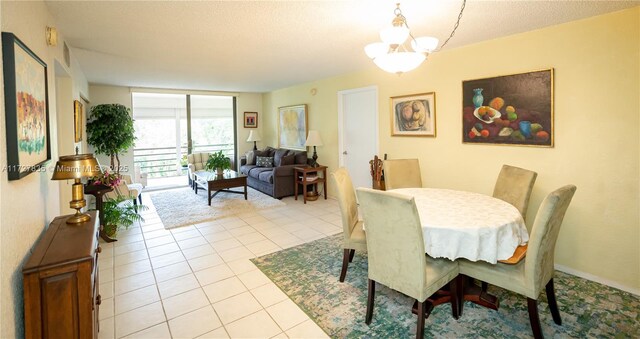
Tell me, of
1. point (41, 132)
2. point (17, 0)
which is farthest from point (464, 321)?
point (17, 0)

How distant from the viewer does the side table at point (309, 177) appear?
557 centimetres

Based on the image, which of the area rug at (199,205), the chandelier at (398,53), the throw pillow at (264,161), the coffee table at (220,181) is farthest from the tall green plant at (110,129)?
the chandelier at (398,53)

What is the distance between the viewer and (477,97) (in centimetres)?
340

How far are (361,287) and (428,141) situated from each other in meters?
2.20

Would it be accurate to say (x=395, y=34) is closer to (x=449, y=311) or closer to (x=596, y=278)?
(x=449, y=311)

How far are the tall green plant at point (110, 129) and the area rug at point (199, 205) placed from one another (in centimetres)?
114

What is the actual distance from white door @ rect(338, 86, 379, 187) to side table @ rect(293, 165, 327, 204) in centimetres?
47

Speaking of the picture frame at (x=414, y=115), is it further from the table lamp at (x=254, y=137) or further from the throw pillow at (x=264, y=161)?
the table lamp at (x=254, y=137)

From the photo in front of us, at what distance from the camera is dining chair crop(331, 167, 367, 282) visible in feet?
8.55

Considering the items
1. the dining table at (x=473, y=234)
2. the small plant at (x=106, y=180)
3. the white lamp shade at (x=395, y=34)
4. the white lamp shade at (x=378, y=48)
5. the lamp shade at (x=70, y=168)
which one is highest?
the white lamp shade at (x=395, y=34)

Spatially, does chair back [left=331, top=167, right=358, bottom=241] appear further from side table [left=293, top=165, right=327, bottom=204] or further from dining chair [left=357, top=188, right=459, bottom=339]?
side table [left=293, top=165, right=327, bottom=204]

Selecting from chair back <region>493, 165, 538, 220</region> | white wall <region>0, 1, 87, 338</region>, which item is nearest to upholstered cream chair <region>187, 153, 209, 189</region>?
white wall <region>0, 1, 87, 338</region>

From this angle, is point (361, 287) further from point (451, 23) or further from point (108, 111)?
point (108, 111)

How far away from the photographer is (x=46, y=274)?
1.37 meters
